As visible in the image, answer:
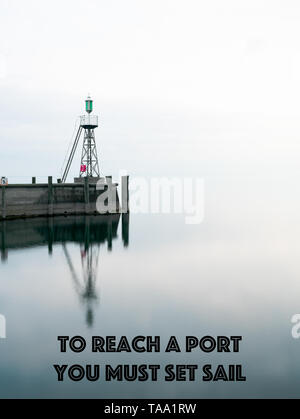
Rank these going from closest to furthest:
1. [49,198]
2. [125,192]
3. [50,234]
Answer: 1. [50,234]
2. [49,198]
3. [125,192]

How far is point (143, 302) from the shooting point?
82.4ft

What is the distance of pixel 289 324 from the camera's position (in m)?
21.6

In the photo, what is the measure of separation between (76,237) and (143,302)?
23469mm

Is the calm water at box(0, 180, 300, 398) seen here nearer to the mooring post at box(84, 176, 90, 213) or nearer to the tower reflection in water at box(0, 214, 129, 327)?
the tower reflection in water at box(0, 214, 129, 327)

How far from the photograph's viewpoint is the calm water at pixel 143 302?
50.7ft

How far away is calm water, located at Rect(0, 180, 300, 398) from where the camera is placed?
15.4 meters

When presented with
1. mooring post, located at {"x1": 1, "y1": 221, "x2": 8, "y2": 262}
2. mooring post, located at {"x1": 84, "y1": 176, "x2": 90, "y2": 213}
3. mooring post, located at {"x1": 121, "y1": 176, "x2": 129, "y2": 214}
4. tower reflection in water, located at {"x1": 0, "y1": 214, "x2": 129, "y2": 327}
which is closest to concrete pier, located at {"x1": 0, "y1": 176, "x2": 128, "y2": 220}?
mooring post, located at {"x1": 84, "y1": 176, "x2": 90, "y2": 213}

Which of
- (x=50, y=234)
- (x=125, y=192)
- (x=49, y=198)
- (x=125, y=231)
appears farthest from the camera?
(x=125, y=192)

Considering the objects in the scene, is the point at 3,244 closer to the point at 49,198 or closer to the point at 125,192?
the point at 49,198

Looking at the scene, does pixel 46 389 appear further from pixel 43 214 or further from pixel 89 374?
pixel 43 214

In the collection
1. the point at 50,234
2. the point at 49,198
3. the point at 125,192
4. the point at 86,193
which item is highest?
the point at 125,192

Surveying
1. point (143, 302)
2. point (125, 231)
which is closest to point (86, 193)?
point (125, 231)

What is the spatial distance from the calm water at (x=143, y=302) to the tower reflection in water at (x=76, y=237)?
0.47ft

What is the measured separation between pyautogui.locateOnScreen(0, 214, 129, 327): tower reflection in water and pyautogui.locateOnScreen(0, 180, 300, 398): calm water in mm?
143
